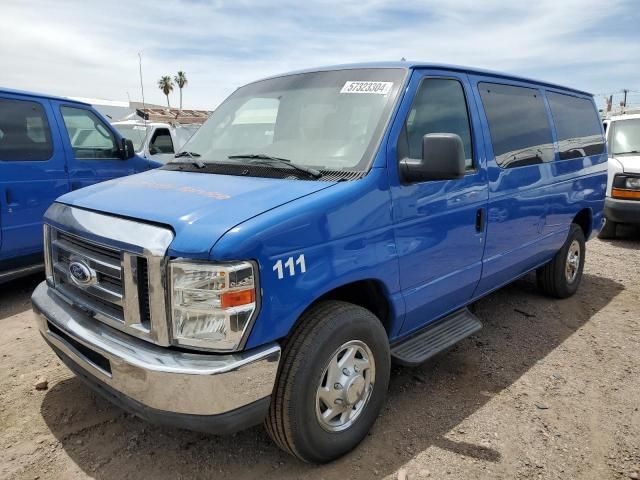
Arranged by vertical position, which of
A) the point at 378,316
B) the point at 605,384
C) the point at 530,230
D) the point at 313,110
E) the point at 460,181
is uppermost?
the point at 313,110

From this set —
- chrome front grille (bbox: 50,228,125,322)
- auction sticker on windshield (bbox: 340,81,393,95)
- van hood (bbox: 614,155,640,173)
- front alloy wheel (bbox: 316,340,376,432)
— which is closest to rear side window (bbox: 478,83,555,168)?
auction sticker on windshield (bbox: 340,81,393,95)

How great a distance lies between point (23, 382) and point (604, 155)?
19.2 ft

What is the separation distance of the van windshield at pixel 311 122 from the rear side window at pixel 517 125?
1054 millimetres

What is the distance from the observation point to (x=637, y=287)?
572 cm

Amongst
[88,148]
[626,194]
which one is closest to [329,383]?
[88,148]

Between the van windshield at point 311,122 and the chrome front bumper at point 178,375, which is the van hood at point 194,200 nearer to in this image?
the van windshield at point 311,122

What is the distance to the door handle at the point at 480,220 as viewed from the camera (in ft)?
11.2

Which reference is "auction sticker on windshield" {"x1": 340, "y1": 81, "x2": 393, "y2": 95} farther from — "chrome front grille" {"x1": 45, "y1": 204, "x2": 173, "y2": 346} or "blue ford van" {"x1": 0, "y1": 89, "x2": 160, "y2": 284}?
"blue ford van" {"x1": 0, "y1": 89, "x2": 160, "y2": 284}

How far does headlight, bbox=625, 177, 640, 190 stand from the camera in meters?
7.45

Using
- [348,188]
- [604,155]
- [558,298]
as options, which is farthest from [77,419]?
[604,155]

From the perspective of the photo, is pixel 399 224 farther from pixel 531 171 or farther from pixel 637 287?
pixel 637 287

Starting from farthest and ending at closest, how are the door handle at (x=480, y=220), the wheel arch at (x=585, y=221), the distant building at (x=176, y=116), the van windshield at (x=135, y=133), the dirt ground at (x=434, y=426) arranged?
1. the distant building at (x=176, y=116)
2. the van windshield at (x=135, y=133)
3. the wheel arch at (x=585, y=221)
4. the door handle at (x=480, y=220)
5. the dirt ground at (x=434, y=426)

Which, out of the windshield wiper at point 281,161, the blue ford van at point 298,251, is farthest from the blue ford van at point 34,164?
the windshield wiper at point 281,161

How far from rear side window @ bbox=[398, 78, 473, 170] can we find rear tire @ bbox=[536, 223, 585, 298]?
222cm
